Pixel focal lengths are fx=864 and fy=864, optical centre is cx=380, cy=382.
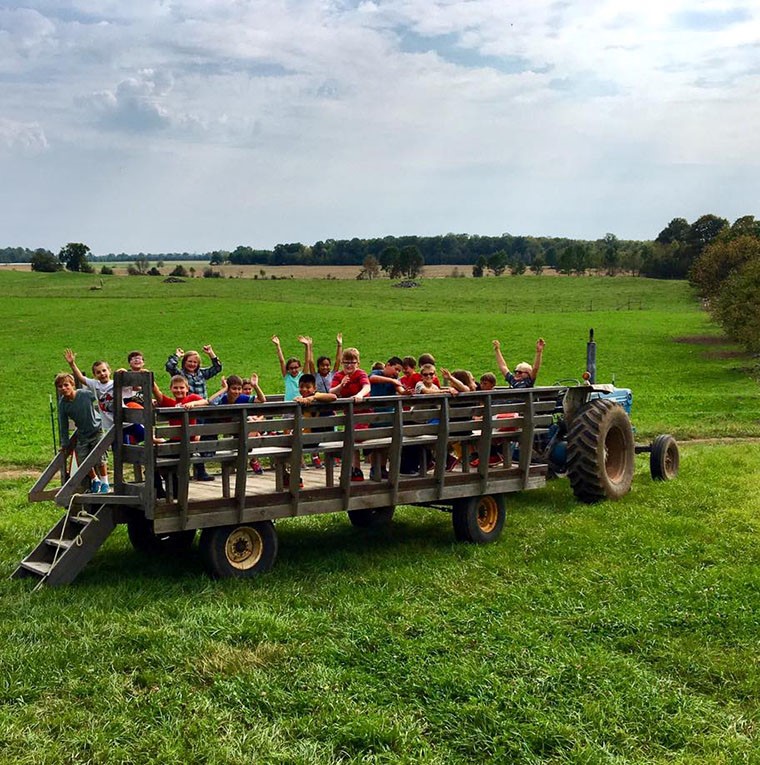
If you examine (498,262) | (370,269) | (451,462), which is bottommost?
(451,462)

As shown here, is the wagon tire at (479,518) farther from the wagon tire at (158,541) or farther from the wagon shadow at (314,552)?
the wagon tire at (158,541)

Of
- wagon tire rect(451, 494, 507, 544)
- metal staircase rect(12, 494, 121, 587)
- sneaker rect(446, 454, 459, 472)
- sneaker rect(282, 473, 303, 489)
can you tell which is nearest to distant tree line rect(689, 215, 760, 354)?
sneaker rect(446, 454, 459, 472)

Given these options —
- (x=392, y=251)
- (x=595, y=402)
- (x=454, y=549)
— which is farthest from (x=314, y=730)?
(x=392, y=251)

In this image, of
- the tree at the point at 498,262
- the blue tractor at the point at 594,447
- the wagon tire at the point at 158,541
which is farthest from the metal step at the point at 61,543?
the tree at the point at 498,262

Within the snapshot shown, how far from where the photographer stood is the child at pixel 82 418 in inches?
401

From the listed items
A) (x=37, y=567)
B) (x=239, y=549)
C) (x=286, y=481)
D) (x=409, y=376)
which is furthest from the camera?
(x=409, y=376)

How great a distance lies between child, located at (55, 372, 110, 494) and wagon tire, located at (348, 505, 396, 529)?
3.06 meters

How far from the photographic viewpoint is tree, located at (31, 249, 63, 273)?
10231 cm

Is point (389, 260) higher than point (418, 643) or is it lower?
higher

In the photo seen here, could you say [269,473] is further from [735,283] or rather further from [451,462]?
[735,283]

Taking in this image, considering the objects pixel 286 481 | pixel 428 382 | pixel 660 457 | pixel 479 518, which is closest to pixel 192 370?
pixel 286 481

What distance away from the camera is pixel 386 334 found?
47375 mm

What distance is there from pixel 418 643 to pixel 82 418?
5.40 m

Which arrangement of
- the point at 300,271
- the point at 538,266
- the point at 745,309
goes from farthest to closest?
the point at 300,271 → the point at 538,266 → the point at 745,309
